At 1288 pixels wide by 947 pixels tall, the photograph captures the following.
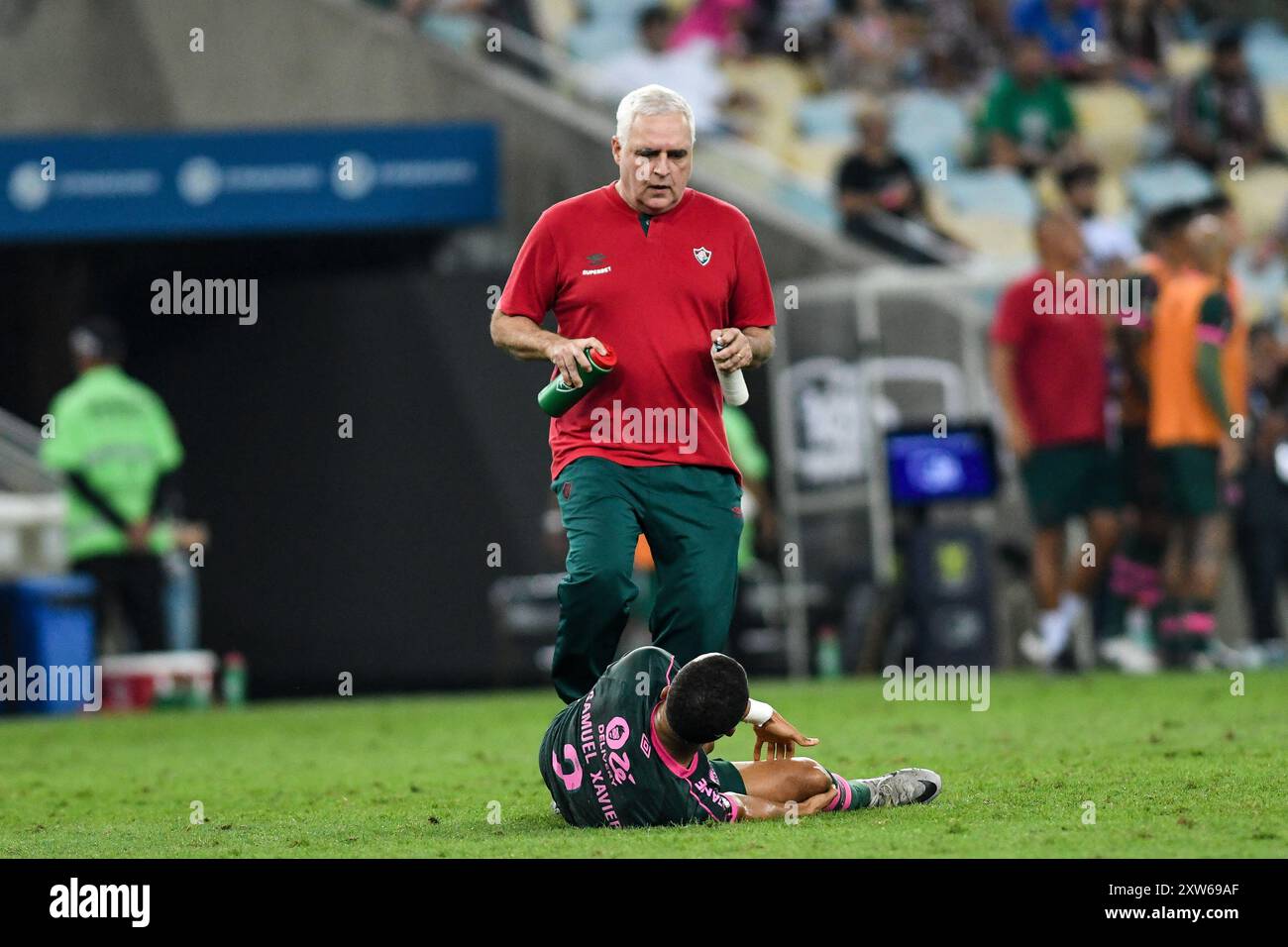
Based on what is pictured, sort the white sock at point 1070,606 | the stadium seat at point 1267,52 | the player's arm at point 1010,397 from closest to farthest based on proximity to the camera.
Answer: the player's arm at point 1010,397 → the white sock at point 1070,606 → the stadium seat at point 1267,52

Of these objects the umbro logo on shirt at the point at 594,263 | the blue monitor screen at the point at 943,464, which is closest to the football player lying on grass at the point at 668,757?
the umbro logo on shirt at the point at 594,263

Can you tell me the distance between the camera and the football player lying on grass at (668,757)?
6930mm

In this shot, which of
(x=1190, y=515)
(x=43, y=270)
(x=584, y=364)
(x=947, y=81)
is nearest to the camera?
(x=584, y=364)

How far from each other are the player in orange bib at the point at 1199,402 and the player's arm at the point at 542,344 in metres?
7.54

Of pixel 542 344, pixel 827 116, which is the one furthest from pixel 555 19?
pixel 542 344

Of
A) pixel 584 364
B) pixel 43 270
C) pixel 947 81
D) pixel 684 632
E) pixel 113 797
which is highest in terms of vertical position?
pixel 947 81

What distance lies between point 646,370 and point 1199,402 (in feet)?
25.1

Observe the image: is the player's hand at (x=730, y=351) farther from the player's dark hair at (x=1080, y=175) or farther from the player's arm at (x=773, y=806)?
the player's dark hair at (x=1080, y=175)

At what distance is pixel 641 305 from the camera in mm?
7926

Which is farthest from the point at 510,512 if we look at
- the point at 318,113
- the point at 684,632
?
the point at 684,632

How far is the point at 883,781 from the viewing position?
306 inches
